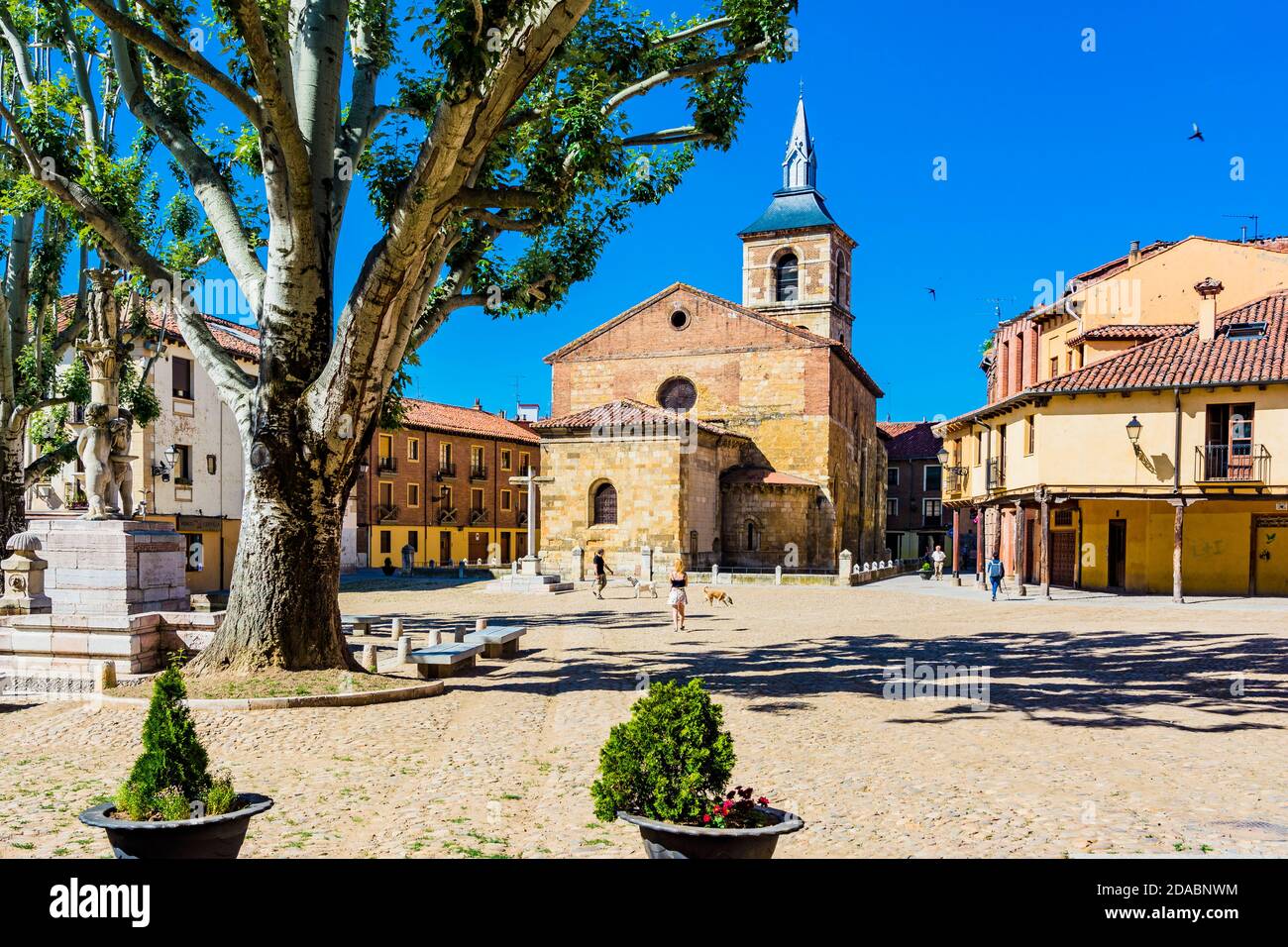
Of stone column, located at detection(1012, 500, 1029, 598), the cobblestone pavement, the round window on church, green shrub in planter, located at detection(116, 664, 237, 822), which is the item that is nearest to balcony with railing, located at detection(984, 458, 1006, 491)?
stone column, located at detection(1012, 500, 1029, 598)

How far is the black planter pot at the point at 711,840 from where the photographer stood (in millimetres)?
4293

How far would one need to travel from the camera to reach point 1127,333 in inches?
1225

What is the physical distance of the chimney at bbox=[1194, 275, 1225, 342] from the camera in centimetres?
2809

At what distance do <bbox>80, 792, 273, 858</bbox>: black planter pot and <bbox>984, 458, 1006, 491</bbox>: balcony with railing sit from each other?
98.9 feet

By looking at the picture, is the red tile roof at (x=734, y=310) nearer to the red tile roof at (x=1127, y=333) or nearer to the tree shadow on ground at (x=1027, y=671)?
the red tile roof at (x=1127, y=333)

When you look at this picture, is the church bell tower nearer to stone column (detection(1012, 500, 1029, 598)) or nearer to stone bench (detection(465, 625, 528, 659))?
stone column (detection(1012, 500, 1029, 598))

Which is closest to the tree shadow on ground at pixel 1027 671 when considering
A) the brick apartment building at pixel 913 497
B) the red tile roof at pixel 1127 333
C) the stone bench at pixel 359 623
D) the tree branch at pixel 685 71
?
the stone bench at pixel 359 623

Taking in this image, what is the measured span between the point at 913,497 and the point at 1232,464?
1659 inches

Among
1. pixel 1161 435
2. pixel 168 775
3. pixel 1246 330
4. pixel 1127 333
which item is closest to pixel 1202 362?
pixel 1246 330

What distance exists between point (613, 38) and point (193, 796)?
10174mm

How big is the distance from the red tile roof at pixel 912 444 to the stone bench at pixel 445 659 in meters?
56.9

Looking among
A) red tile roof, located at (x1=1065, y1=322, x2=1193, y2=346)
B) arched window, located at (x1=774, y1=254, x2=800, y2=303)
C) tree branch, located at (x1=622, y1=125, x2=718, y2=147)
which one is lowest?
tree branch, located at (x1=622, y1=125, x2=718, y2=147)

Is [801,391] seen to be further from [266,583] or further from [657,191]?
[266,583]
